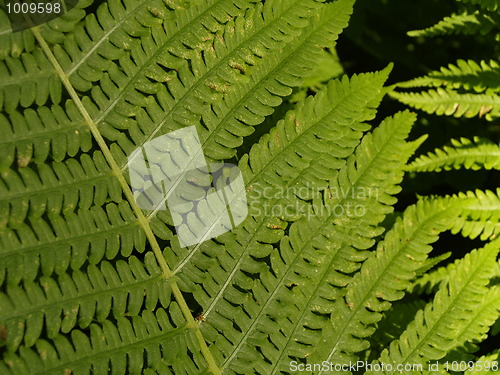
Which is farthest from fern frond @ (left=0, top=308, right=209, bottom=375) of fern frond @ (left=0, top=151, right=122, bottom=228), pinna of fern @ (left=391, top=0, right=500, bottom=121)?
pinna of fern @ (left=391, top=0, right=500, bottom=121)

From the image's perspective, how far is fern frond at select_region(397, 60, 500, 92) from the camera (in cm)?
257

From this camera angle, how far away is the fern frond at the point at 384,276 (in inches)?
69.3

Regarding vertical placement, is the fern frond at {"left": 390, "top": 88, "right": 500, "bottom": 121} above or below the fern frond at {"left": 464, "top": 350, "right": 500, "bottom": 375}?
above

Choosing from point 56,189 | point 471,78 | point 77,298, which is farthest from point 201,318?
point 471,78

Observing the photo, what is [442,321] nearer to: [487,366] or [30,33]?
[487,366]

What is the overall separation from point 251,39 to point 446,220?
89 centimetres

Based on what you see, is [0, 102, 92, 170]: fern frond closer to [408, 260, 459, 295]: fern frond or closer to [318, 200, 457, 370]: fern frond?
[318, 200, 457, 370]: fern frond

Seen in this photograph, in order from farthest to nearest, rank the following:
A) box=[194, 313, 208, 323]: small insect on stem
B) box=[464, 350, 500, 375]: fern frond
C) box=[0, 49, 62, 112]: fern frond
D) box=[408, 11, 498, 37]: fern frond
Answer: box=[408, 11, 498, 37]: fern frond → box=[464, 350, 500, 375]: fern frond → box=[194, 313, 208, 323]: small insect on stem → box=[0, 49, 62, 112]: fern frond

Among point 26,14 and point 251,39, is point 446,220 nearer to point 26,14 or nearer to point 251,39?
point 251,39

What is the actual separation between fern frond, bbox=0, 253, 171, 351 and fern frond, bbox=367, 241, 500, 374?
805 mm

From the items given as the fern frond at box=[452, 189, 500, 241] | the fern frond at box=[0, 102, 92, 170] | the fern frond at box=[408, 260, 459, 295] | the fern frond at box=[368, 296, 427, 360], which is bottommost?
the fern frond at box=[368, 296, 427, 360]

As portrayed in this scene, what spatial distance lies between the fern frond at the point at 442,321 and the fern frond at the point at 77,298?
805 millimetres

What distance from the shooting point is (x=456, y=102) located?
260 centimetres

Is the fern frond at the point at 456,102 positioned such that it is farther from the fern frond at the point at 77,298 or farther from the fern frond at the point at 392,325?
the fern frond at the point at 77,298
